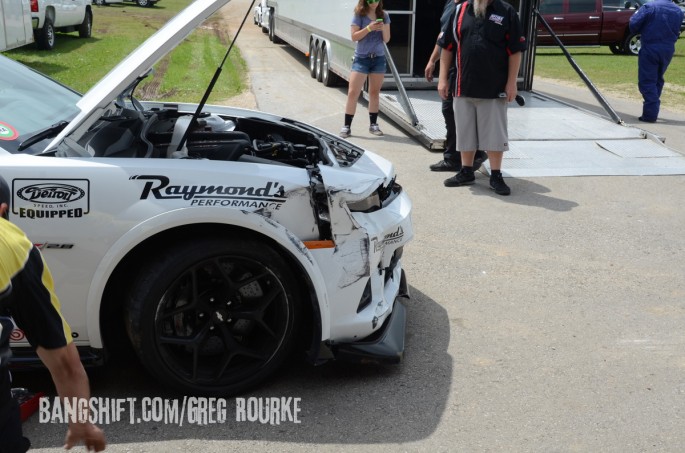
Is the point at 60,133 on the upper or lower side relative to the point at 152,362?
upper

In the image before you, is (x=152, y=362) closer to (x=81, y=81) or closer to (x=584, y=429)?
(x=584, y=429)

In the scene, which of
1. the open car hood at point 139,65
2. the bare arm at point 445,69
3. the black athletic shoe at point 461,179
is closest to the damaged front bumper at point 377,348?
the open car hood at point 139,65

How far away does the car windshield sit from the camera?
12.0ft

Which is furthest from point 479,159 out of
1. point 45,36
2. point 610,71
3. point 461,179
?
Result: point 45,36

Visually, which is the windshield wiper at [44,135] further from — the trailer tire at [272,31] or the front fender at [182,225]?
the trailer tire at [272,31]

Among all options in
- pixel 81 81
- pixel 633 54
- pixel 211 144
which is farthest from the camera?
pixel 633 54

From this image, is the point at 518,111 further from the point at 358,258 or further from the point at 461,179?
the point at 358,258

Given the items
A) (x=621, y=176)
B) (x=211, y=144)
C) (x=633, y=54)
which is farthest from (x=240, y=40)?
(x=211, y=144)

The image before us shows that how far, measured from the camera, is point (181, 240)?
3.47 metres

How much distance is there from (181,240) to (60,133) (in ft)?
2.52

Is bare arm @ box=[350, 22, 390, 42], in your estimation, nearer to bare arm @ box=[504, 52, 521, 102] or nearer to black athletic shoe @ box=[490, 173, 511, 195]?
bare arm @ box=[504, 52, 521, 102]

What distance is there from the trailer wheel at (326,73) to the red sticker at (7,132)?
10.3m

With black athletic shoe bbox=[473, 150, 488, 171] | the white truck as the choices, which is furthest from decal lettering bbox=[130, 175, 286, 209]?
the white truck

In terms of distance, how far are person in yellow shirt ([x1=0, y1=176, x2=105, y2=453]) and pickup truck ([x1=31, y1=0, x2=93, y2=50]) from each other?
57.9ft
